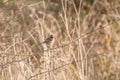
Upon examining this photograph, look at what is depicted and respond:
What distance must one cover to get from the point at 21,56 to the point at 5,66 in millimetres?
141

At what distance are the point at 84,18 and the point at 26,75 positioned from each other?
392 cm

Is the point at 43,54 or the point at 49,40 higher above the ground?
the point at 49,40

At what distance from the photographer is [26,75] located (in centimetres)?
423

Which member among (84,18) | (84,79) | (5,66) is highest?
(5,66)

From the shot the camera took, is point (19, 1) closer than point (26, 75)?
No

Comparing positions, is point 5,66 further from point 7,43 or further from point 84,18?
point 84,18

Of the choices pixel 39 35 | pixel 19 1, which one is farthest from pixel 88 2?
pixel 39 35

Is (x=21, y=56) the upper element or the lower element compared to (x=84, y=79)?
upper

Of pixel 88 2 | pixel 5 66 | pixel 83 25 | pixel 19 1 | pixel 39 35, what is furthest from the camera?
pixel 88 2

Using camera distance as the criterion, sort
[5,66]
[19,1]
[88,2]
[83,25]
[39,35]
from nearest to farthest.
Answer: [5,66], [39,35], [19,1], [83,25], [88,2]

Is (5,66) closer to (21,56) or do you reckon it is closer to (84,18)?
(21,56)

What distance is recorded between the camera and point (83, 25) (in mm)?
7645

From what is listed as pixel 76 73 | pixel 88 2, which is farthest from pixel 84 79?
pixel 88 2

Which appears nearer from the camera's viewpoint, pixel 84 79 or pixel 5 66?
pixel 5 66
